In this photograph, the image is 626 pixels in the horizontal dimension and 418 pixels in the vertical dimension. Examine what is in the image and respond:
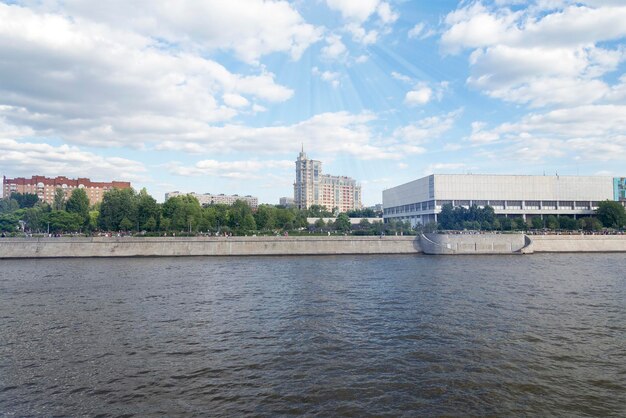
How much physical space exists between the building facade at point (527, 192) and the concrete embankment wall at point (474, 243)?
57790 millimetres

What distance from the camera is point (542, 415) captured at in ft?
43.7

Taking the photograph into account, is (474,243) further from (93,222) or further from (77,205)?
(77,205)

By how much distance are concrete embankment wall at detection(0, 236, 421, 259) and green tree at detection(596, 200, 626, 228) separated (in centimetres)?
6877

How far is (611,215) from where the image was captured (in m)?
→ 109

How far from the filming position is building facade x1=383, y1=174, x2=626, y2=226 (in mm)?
133625

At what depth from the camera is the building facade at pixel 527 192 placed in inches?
5261

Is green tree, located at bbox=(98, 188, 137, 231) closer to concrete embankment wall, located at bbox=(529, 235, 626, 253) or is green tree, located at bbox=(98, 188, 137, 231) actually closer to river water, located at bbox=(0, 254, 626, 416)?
river water, located at bbox=(0, 254, 626, 416)

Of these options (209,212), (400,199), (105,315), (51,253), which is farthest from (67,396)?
(400,199)

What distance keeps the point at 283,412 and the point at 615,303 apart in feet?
95.1

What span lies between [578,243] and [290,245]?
58483mm

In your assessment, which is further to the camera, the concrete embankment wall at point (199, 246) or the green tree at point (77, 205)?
the green tree at point (77, 205)

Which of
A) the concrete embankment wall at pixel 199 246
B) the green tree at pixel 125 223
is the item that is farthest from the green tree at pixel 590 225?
the green tree at pixel 125 223

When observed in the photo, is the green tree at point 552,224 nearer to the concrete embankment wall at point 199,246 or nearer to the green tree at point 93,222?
the concrete embankment wall at point 199,246

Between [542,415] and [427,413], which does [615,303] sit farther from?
[427,413]
